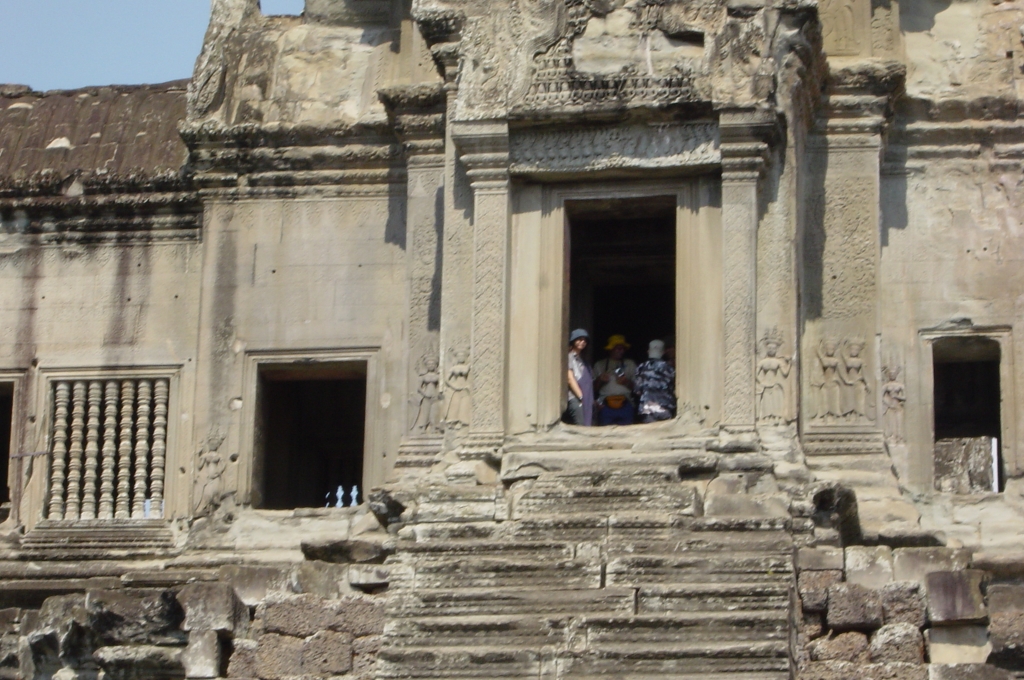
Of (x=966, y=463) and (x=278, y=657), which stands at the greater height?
(x=966, y=463)

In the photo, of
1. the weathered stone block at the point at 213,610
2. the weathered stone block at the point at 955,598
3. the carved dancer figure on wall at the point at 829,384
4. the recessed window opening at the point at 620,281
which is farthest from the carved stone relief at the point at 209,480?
the weathered stone block at the point at 955,598

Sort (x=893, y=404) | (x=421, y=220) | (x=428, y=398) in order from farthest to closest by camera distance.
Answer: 1. (x=421, y=220)
2. (x=428, y=398)
3. (x=893, y=404)

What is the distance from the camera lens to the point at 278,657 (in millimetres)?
18281

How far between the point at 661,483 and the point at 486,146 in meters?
3.35

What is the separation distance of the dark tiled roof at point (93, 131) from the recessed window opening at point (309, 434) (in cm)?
251

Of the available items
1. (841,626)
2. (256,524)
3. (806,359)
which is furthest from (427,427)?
(841,626)

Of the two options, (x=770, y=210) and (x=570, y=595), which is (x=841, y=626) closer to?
(x=570, y=595)

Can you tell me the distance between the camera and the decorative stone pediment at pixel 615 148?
2048 centimetres

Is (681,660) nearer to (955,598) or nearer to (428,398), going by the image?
(955,598)

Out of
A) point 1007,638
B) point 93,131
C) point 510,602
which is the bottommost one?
point 1007,638

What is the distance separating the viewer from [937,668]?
17297 millimetres

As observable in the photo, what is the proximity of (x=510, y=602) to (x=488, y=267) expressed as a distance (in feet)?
12.0

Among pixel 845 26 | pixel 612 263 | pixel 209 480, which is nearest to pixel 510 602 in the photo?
pixel 209 480

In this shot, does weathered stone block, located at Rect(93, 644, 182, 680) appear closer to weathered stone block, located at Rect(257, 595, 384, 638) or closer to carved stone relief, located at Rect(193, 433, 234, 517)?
weathered stone block, located at Rect(257, 595, 384, 638)
